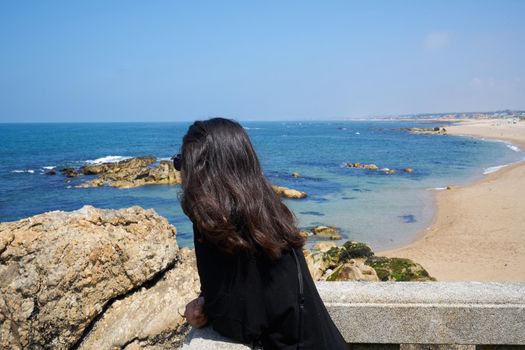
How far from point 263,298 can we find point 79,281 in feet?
8.31

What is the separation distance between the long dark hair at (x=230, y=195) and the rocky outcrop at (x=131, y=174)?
2924 cm

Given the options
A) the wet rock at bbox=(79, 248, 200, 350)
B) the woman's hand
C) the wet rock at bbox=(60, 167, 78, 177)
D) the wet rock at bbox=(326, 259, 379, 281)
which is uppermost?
the woman's hand

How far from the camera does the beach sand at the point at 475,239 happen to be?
43.1ft

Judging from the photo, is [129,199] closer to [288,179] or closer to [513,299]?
[288,179]

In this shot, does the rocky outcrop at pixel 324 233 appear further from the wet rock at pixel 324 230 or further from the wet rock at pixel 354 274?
the wet rock at pixel 354 274

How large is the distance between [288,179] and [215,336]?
110 ft

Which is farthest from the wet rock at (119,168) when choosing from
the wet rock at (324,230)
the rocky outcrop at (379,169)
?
the wet rock at (324,230)

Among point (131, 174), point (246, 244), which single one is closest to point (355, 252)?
point (246, 244)

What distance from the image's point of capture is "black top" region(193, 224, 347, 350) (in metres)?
1.69

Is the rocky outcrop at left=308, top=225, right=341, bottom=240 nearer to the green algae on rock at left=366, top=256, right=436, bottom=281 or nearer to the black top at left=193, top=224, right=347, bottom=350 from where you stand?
the green algae on rock at left=366, top=256, right=436, bottom=281

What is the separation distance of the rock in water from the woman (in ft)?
7.28

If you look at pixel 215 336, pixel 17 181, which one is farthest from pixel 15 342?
pixel 17 181

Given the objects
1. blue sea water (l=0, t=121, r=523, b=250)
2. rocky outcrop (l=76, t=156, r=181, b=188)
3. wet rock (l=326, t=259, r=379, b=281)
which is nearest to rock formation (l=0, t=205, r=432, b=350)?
wet rock (l=326, t=259, r=379, b=281)

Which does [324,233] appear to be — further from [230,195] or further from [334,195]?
[230,195]
